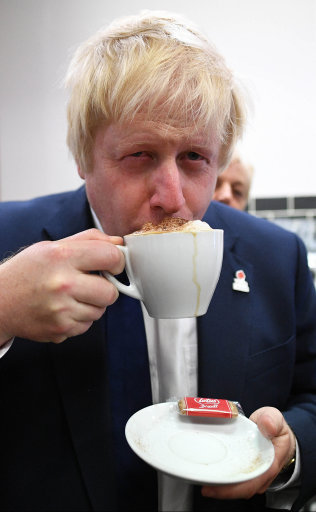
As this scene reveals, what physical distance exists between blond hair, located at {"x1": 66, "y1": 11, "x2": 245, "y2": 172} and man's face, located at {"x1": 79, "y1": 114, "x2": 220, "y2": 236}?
0.03m

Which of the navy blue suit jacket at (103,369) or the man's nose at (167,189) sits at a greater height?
the man's nose at (167,189)

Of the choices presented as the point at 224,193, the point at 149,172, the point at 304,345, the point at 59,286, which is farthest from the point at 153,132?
the point at 224,193

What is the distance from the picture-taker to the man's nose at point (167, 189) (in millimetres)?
743

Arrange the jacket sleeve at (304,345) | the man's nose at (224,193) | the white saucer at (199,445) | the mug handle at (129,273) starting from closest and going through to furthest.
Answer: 1. the white saucer at (199,445)
2. the mug handle at (129,273)
3. the jacket sleeve at (304,345)
4. the man's nose at (224,193)

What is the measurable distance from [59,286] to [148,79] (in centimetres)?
45

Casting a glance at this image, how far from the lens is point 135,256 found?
612 mm

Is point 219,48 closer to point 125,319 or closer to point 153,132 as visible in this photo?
point 153,132

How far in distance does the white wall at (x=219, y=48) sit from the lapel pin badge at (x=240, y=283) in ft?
3.05

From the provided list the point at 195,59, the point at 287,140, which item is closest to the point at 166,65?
the point at 195,59

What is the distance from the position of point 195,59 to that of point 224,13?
71.4 inches

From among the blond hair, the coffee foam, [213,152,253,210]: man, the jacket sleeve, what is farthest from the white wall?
the coffee foam

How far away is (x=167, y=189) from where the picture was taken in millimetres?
745

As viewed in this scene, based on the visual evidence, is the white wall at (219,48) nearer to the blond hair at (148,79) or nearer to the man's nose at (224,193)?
the man's nose at (224,193)

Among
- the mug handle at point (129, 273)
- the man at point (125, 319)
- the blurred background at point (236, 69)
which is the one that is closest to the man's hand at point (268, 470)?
the man at point (125, 319)
